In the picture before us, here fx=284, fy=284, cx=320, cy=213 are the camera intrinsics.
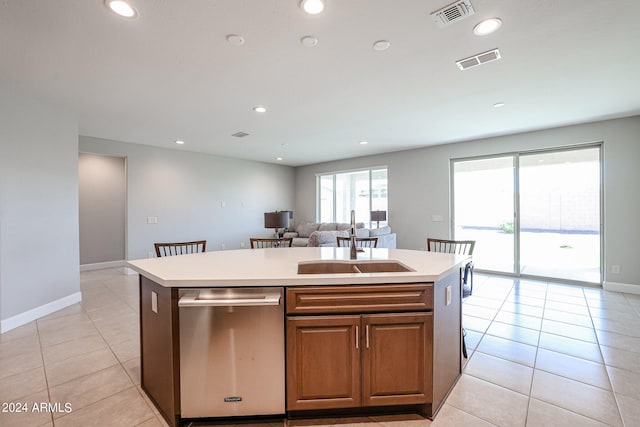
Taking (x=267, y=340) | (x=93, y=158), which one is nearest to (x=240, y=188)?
(x=93, y=158)

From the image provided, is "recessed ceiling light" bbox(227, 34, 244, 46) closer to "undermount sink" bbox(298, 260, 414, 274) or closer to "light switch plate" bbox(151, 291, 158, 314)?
"undermount sink" bbox(298, 260, 414, 274)

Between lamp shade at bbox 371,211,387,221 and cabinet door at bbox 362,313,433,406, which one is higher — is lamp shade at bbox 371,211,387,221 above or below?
above

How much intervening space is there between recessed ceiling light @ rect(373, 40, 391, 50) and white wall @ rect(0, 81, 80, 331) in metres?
3.80

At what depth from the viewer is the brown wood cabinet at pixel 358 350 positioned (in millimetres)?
1627

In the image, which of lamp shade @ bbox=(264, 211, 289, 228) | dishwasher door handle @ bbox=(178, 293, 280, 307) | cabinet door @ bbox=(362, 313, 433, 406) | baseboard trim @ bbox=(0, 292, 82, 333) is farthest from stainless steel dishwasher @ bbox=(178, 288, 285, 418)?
lamp shade @ bbox=(264, 211, 289, 228)

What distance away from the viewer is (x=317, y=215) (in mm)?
8297

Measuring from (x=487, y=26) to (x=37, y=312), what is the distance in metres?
5.36

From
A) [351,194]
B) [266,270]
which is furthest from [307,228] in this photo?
[266,270]

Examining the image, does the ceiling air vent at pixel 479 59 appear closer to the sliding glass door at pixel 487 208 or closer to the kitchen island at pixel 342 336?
the kitchen island at pixel 342 336

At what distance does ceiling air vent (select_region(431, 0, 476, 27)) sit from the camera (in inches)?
72.1

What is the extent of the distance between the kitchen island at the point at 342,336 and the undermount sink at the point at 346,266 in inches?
16.9

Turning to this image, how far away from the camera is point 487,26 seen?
2.05 meters

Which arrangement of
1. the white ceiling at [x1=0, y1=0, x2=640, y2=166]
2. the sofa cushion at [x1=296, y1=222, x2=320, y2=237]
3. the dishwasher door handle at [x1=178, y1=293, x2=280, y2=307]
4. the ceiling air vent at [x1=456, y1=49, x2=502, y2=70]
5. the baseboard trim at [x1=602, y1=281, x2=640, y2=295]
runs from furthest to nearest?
the sofa cushion at [x1=296, y1=222, x2=320, y2=237] < the baseboard trim at [x1=602, y1=281, x2=640, y2=295] < the ceiling air vent at [x1=456, y1=49, x2=502, y2=70] < the white ceiling at [x1=0, y1=0, x2=640, y2=166] < the dishwasher door handle at [x1=178, y1=293, x2=280, y2=307]

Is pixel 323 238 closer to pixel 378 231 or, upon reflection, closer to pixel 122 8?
pixel 378 231
